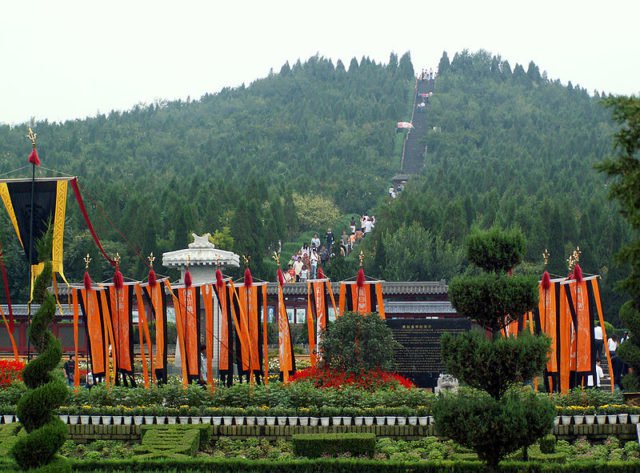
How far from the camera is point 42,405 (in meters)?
14.0

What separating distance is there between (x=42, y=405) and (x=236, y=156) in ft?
282

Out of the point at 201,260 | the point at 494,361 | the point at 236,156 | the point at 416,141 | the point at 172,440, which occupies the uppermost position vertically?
the point at 416,141

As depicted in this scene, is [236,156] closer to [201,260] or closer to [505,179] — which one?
[505,179]

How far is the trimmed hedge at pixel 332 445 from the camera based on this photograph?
17.6 metres

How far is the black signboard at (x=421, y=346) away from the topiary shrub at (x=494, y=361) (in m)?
11.0

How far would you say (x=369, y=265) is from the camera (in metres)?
49.2

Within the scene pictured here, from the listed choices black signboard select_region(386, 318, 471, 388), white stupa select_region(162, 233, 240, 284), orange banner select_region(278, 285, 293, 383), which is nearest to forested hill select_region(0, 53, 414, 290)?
white stupa select_region(162, 233, 240, 284)

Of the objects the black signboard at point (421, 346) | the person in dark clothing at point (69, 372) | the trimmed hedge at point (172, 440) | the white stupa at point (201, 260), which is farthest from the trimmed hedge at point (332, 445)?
the white stupa at point (201, 260)

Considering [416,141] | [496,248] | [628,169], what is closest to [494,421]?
[496,248]

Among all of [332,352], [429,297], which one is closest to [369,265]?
[429,297]

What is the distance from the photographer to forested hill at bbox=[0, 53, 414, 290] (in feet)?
173

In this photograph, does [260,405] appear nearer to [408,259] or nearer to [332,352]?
[332,352]

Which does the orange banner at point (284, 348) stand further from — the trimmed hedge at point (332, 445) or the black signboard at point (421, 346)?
the trimmed hedge at point (332, 445)

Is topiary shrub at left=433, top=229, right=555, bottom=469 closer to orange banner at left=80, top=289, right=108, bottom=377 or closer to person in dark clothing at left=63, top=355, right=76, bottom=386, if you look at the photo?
orange banner at left=80, top=289, right=108, bottom=377
